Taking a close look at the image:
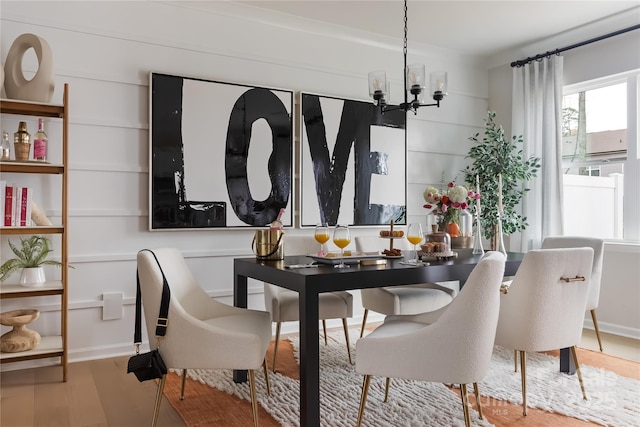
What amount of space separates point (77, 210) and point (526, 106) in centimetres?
398

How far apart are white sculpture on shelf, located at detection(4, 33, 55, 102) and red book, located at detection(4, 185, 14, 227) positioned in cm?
56

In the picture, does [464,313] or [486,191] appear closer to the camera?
[464,313]

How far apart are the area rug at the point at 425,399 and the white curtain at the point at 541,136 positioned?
1672 millimetres

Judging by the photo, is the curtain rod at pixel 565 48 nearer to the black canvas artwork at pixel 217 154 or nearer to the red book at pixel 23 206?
the black canvas artwork at pixel 217 154

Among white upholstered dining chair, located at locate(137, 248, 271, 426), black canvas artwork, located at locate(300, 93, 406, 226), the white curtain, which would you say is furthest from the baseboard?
white upholstered dining chair, located at locate(137, 248, 271, 426)

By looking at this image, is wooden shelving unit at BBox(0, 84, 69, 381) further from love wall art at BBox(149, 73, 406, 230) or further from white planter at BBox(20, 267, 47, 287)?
love wall art at BBox(149, 73, 406, 230)

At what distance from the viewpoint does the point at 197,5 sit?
3.68 meters

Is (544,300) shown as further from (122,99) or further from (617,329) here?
(122,99)

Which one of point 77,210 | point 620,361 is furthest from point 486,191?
point 77,210

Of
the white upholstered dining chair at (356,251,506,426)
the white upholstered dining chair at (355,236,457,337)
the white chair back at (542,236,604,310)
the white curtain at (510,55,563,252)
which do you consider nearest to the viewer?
the white upholstered dining chair at (356,251,506,426)

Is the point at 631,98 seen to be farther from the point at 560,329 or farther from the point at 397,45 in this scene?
the point at 560,329

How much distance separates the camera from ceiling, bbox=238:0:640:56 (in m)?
3.80

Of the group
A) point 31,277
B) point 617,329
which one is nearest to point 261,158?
point 31,277

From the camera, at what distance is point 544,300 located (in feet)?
7.56
